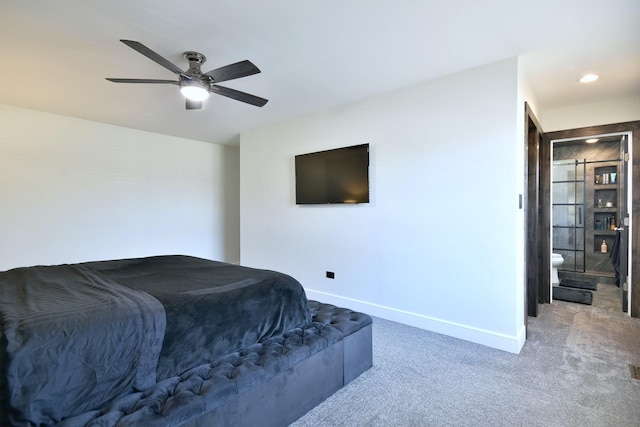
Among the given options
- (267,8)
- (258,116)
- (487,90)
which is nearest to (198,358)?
(267,8)

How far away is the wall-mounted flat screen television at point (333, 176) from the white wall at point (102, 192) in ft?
7.62

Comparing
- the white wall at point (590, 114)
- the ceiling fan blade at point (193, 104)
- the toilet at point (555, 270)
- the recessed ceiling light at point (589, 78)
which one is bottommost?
the toilet at point (555, 270)

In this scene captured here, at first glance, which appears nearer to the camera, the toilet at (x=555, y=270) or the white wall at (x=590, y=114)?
the white wall at (x=590, y=114)

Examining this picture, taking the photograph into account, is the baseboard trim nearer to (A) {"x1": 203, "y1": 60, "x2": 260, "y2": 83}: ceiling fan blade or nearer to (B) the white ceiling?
(B) the white ceiling

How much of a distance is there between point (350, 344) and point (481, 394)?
879 millimetres

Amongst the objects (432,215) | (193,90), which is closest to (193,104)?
(193,90)

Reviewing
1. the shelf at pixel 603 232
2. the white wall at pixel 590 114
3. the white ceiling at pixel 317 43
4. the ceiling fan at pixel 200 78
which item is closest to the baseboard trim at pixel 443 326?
the white ceiling at pixel 317 43

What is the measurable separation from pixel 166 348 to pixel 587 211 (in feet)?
20.9

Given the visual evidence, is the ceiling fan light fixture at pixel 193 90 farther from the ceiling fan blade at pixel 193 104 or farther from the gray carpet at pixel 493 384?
the gray carpet at pixel 493 384

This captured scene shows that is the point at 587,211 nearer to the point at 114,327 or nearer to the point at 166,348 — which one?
the point at 166,348

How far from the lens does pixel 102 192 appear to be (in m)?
4.51

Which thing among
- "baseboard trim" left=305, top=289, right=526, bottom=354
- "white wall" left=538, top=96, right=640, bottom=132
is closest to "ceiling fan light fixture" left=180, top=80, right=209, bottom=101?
"baseboard trim" left=305, top=289, right=526, bottom=354

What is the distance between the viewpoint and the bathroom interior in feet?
16.5

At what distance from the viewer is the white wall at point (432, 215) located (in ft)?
8.87
